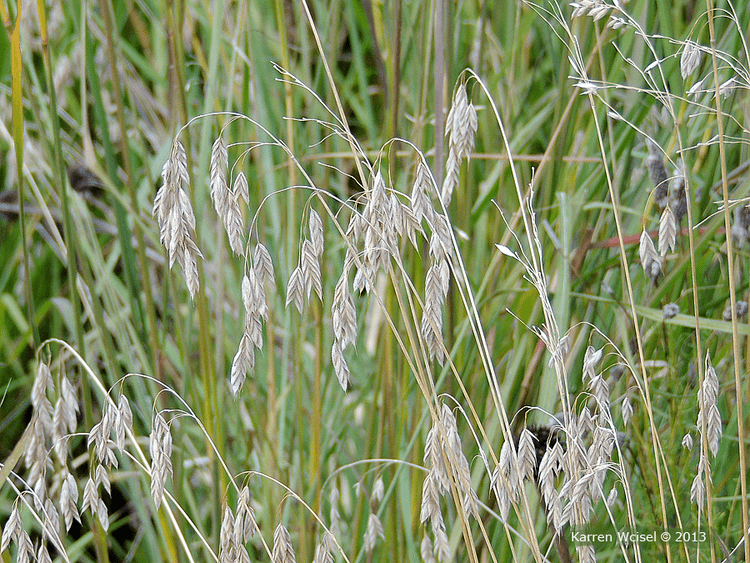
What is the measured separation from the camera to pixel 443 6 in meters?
0.60

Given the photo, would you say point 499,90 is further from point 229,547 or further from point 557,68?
point 229,547

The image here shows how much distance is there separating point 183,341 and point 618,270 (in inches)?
22.5

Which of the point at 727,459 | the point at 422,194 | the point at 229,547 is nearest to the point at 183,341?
the point at 229,547

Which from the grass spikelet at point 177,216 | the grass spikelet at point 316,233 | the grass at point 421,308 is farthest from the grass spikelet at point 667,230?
the grass spikelet at point 177,216

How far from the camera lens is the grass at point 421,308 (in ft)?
1.74

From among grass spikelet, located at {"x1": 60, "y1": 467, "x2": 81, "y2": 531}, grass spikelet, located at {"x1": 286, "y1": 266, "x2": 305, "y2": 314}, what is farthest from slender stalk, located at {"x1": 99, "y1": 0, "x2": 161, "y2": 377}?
grass spikelet, located at {"x1": 286, "y1": 266, "x2": 305, "y2": 314}

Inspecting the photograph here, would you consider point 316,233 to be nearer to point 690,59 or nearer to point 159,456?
point 159,456

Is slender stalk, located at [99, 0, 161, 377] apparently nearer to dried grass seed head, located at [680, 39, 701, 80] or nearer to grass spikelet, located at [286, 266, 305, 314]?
grass spikelet, located at [286, 266, 305, 314]

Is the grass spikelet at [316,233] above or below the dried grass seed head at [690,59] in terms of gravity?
below

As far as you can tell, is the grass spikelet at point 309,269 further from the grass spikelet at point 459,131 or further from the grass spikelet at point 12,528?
the grass spikelet at point 12,528

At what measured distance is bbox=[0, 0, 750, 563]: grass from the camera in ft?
1.74

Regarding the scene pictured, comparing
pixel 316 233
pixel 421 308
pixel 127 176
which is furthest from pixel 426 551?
pixel 127 176

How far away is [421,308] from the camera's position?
62 cm

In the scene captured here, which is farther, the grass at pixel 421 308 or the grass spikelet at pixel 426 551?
the grass spikelet at pixel 426 551
